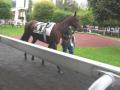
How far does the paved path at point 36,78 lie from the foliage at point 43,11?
212 feet

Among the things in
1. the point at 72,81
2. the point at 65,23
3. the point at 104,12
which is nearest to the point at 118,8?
the point at 104,12

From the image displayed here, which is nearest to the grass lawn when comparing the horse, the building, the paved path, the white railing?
the horse

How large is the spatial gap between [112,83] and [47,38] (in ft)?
37.6

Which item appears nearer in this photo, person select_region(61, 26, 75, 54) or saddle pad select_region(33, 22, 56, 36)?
saddle pad select_region(33, 22, 56, 36)

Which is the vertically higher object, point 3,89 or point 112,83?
point 112,83

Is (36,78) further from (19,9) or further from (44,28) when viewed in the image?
(19,9)

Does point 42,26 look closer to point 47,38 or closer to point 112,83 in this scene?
point 47,38

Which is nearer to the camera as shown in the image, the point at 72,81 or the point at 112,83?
the point at 112,83

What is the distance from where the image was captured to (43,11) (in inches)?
2899

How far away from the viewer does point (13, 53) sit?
5367 millimetres

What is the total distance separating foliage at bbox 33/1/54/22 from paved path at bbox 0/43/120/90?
64651 millimetres

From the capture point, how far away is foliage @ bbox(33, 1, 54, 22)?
2782 inches

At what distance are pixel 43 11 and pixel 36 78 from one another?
230ft

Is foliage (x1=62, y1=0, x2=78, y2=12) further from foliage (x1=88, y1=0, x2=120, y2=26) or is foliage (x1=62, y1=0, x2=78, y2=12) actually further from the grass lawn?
the grass lawn
